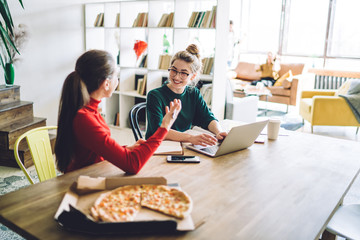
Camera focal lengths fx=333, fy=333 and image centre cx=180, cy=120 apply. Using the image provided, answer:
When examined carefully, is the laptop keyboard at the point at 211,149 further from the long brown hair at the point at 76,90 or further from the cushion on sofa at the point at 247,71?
the cushion on sofa at the point at 247,71

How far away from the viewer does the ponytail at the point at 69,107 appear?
134cm

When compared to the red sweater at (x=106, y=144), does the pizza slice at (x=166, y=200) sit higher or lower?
lower

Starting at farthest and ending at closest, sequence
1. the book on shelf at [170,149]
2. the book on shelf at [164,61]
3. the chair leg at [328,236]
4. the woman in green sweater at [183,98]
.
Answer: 1. the book on shelf at [164,61]
2. the woman in green sweater at [183,98]
3. the chair leg at [328,236]
4. the book on shelf at [170,149]

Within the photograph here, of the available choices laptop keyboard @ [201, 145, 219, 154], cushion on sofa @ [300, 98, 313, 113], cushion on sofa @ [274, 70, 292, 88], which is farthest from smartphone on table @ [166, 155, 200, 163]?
cushion on sofa @ [274, 70, 292, 88]

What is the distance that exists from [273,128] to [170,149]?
2.17ft

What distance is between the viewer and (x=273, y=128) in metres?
1.92

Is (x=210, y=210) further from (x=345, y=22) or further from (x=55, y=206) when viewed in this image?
(x=345, y=22)

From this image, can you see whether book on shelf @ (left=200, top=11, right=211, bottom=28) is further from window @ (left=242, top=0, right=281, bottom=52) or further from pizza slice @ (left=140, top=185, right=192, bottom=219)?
window @ (left=242, top=0, right=281, bottom=52)

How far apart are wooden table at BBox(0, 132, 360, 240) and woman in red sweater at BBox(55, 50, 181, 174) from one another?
0.28 ft

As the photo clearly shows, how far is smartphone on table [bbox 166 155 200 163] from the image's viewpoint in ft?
4.91

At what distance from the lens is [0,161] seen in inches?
132

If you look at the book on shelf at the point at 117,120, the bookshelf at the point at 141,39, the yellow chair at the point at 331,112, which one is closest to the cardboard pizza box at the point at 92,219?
the bookshelf at the point at 141,39

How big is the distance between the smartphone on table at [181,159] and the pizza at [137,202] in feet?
1.13

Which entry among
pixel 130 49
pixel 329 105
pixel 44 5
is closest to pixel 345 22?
pixel 329 105
